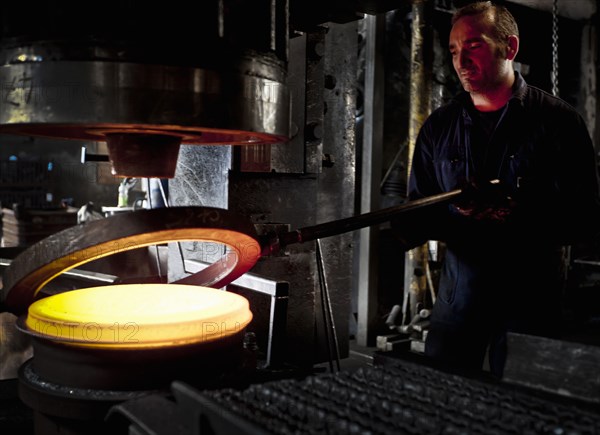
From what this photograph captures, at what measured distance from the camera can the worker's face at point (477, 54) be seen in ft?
8.55

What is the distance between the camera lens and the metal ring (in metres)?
1.56

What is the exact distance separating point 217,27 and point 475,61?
58.0 inches

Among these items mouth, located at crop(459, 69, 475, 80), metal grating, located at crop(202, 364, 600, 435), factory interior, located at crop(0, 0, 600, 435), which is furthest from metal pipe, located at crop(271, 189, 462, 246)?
mouth, located at crop(459, 69, 475, 80)

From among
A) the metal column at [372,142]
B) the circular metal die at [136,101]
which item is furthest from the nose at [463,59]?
the metal column at [372,142]

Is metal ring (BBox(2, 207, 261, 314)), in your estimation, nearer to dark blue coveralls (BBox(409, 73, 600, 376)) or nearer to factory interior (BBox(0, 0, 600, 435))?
factory interior (BBox(0, 0, 600, 435))

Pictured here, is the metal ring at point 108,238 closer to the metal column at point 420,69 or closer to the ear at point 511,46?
the ear at point 511,46

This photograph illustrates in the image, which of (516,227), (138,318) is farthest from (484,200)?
(138,318)

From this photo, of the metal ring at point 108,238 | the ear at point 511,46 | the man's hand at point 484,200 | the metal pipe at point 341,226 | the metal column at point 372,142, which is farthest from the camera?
the metal column at point 372,142

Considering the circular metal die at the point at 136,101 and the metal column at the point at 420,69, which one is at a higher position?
the metal column at the point at 420,69

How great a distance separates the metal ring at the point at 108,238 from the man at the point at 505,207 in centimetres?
115

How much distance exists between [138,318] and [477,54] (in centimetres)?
181

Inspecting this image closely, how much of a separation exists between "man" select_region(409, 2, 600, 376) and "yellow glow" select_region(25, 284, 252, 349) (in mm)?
1130

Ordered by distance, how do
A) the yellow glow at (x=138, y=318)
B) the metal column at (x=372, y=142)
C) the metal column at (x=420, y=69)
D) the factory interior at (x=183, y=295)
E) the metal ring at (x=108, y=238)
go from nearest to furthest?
1. the factory interior at (x=183, y=295)
2. the metal ring at (x=108, y=238)
3. the yellow glow at (x=138, y=318)
4. the metal column at (x=372, y=142)
5. the metal column at (x=420, y=69)

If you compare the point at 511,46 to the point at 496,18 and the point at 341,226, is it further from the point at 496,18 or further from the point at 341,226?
the point at 341,226
